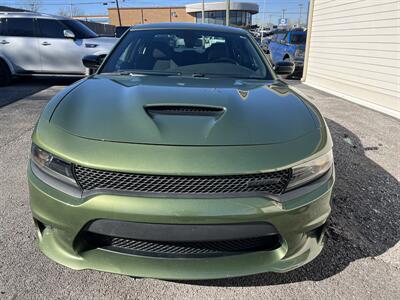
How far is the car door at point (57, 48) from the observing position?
8984 millimetres

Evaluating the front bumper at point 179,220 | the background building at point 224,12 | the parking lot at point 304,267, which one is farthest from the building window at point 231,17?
the front bumper at point 179,220

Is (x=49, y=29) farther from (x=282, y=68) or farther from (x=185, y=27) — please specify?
(x=282, y=68)

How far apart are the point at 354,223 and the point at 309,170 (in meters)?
1.39

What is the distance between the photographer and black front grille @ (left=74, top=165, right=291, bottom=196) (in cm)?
170

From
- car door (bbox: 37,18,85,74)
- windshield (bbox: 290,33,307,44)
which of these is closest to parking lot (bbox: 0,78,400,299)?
car door (bbox: 37,18,85,74)

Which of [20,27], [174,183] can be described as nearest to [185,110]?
[174,183]

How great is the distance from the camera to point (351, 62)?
8492mm

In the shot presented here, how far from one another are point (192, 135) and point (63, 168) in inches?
27.1

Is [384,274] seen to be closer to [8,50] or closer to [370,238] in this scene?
[370,238]

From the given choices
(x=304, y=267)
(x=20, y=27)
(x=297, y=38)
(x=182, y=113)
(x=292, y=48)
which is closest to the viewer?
(x=182, y=113)

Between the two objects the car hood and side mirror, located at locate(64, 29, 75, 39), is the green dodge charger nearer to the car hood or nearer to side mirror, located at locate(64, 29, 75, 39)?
the car hood

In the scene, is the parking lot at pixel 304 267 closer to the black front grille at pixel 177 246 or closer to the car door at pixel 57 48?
the black front grille at pixel 177 246

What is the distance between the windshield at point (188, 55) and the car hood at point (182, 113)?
51 centimetres

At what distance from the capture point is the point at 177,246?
1.82 meters
